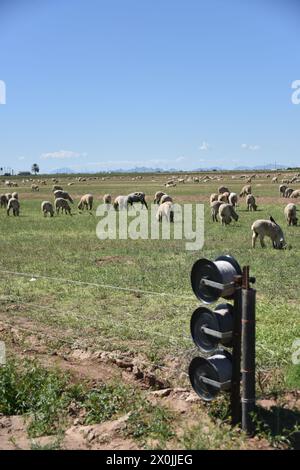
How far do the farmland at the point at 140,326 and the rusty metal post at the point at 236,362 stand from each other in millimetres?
176

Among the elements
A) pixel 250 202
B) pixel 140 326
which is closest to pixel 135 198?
pixel 250 202

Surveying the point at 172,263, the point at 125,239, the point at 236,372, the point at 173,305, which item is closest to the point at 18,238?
the point at 125,239

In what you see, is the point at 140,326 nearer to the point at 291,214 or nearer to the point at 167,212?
the point at 291,214

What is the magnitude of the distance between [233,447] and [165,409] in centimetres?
98

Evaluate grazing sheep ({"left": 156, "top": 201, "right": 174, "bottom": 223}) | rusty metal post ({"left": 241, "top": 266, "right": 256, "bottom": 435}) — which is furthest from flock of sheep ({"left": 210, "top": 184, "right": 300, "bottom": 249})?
rusty metal post ({"left": 241, "top": 266, "right": 256, "bottom": 435})

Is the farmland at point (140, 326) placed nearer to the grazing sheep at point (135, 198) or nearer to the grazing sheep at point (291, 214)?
the grazing sheep at point (291, 214)

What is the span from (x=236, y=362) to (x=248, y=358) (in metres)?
0.16

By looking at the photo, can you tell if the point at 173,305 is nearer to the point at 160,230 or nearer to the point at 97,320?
the point at 97,320

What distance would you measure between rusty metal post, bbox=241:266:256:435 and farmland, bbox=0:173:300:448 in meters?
0.17

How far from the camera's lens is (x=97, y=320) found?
9055mm

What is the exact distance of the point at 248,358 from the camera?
4492 mm

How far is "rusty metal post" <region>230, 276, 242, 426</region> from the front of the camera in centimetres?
458

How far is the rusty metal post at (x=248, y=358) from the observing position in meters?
4.48

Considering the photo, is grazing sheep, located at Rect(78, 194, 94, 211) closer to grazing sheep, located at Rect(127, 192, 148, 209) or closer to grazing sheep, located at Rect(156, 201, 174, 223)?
grazing sheep, located at Rect(127, 192, 148, 209)
